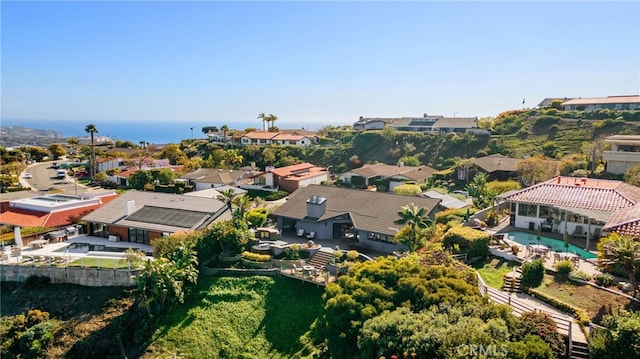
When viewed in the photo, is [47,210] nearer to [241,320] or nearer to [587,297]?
[241,320]

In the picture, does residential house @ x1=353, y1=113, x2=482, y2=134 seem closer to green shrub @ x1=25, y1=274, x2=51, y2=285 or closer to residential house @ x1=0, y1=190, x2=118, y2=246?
residential house @ x1=0, y1=190, x2=118, y2=246

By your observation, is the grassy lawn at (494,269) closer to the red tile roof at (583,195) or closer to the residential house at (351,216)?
the residential house at (351,216)

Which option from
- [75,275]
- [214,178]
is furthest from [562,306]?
[214,178]

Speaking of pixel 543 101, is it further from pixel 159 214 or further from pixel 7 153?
pixel 7 153

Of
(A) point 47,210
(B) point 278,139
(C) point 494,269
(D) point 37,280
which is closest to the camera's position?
(C) point 494,269

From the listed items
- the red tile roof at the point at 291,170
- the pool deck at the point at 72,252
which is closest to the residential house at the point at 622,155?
the red tile roof at the point at 291,170
